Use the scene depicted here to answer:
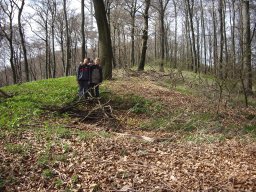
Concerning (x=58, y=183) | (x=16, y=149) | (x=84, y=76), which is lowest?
(x=58, y=183)

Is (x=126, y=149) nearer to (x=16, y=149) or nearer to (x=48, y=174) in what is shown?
(x=48, y=174)

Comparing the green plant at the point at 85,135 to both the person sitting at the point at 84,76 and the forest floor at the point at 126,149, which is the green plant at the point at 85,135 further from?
the person sitting at the point at 84,76

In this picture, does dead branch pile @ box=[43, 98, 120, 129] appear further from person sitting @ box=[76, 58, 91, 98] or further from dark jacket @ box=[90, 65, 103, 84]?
dark jacket @ box=[90, 65, 103, 84]

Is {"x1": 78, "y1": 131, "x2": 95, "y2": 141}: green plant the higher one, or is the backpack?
the backpack

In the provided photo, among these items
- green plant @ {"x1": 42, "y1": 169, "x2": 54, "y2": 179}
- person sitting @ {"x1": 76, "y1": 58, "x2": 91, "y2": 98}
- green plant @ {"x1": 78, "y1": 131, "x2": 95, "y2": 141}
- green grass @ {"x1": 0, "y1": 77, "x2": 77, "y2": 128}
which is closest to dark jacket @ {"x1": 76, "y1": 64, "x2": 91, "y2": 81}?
person sitting @ {"x1": 76, "y1": 58, "x2": 91, "y2": 98}

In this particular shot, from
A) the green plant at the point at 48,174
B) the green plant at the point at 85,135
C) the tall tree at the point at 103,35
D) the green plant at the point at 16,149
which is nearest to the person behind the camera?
the green plant at the point at 48,174

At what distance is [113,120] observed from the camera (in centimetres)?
1051

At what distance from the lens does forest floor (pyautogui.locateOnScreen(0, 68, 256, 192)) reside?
224 inches

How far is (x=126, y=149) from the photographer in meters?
7.20

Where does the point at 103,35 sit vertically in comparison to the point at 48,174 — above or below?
above

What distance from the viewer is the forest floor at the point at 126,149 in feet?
18.7

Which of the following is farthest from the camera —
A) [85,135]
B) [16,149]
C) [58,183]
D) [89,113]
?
[89,113]

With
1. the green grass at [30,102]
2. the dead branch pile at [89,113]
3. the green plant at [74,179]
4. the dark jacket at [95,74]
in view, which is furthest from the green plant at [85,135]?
the dark jacket at [95,74]

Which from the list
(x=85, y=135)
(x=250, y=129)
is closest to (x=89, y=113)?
(x=85, y=135)
